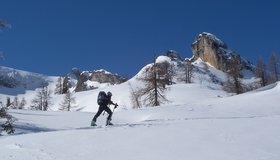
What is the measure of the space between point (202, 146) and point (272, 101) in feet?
77.3

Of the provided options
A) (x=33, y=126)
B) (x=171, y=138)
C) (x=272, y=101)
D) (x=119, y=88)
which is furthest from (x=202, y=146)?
(x=119, y=88)

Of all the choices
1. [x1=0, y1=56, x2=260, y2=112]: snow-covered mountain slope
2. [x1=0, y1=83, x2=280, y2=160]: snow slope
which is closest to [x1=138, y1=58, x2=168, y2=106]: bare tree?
[x1=0, y1=56, x2=260, y2=112]: snow-covered mountain slope

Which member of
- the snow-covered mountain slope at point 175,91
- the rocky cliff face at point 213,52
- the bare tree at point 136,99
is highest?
the rocky cliff face at point 213,52

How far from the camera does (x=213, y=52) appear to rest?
160m

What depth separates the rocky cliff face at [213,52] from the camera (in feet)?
512

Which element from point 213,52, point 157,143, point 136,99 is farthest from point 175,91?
point 213,52

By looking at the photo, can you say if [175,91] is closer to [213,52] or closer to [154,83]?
[154,83]

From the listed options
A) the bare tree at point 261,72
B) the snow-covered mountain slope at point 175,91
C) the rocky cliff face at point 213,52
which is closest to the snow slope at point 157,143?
the snow-covered mountain slope at point 175,91

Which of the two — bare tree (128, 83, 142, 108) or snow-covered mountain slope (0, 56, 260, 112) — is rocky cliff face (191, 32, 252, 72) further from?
bare tree (128, 83, 142, 108)

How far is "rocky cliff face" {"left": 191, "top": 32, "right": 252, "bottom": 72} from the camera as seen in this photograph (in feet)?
Answer: 512

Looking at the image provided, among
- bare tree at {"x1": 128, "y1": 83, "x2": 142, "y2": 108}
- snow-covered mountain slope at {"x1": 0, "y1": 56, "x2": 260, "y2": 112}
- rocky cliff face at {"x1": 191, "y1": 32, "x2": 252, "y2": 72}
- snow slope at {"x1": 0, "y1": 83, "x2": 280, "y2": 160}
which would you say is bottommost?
snow slope at {"x1": 0, "y1": 83, "x2": 280, "y2": 160}

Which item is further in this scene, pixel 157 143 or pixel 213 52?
pixel 213 52

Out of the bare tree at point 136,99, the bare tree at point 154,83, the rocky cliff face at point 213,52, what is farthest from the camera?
the rocky cliff face at point 213,52

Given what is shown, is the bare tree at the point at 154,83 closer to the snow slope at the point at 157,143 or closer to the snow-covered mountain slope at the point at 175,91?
the snow-covered mountain slope at the point at 175,91
